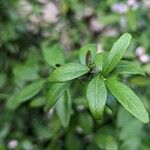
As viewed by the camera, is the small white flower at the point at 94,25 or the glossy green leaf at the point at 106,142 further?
the small white flower at the point at 94,25

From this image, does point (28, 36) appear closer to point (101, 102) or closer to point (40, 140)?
point (40, 140)

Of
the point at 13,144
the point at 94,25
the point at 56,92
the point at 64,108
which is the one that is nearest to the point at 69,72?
the point at 56,92

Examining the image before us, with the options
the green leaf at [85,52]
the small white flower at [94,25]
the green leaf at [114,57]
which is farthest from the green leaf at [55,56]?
the small white flower at [94,25]

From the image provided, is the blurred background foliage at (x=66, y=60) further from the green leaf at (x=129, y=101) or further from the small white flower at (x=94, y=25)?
the green leaf at (x=129, y=101)

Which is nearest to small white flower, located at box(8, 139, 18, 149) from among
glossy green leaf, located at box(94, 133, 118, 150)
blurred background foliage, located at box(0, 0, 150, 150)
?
blurred background foliage, located at box(0, 0, 150, 150)

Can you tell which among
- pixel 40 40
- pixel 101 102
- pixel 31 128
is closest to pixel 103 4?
pixel 40 40

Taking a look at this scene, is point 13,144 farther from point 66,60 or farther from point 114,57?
point 114,57

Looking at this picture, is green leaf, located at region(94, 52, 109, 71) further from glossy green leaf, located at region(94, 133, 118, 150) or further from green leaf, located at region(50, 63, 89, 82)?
glossy green leaf, located at region(94, 133, 118, 150)
